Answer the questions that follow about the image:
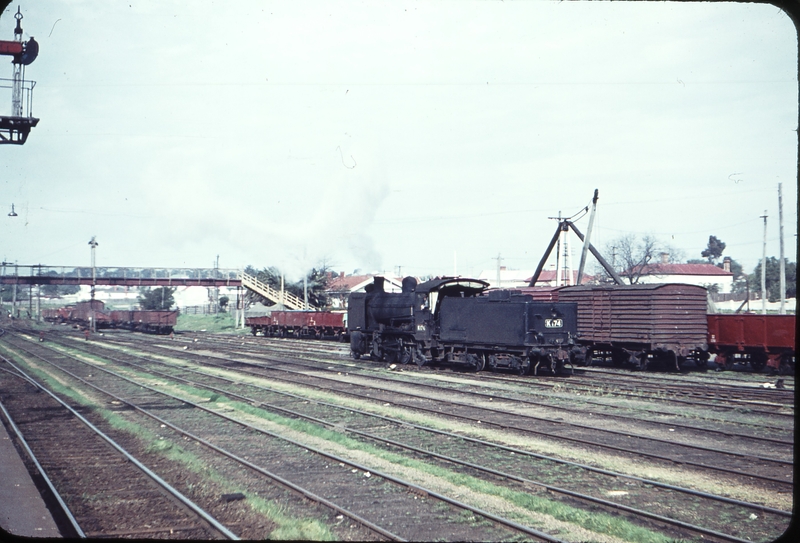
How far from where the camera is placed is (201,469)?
9.24 meters

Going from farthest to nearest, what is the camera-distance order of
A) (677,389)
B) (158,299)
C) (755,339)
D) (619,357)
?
(158,299)
(619,357)
(755,339)
(677,389)

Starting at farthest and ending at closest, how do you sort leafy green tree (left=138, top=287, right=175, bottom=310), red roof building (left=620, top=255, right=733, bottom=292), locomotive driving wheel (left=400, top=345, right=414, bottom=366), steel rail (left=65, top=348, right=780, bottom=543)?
1. red roof building (left=620, top=255, right=733, bottom=292)
2. leafy green tree (left=138, top=287, right=175, bottom=310)
3. locomotive driving wheel (left=400, top=345, right=414, bottom=366)
4. steel rail (left=65, top=348, right=780, bottom=543)

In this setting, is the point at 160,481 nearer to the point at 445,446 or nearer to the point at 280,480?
the point at 280,480

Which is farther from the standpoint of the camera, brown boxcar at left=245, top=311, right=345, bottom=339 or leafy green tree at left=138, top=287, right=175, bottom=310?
leafy green tree at left=138, top=287, right=175, bottom=310

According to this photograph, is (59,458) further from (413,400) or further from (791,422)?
(791,422)

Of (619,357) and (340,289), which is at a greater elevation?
(340,289)

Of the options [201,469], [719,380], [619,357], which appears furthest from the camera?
[619,357]

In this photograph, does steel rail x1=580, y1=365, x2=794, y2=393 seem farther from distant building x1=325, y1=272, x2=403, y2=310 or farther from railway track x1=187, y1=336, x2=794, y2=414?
distant building x1=325, y1=272, x2=403, y2=310

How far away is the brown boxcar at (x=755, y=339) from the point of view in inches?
784

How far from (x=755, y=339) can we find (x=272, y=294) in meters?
37.8

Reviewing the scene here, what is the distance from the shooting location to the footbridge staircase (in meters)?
50.7

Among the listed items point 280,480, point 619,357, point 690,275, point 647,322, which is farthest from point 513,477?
point 690,275

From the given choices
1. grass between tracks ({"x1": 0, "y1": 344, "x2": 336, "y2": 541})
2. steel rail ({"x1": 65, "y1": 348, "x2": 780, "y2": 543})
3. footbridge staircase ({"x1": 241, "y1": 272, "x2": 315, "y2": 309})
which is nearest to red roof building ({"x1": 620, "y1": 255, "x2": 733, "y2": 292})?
footbridge staircase ({"x1": 241, "y1": 272, "x2": 315, "y2": 309})

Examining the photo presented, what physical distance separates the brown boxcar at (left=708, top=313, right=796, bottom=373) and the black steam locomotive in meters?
4.69
